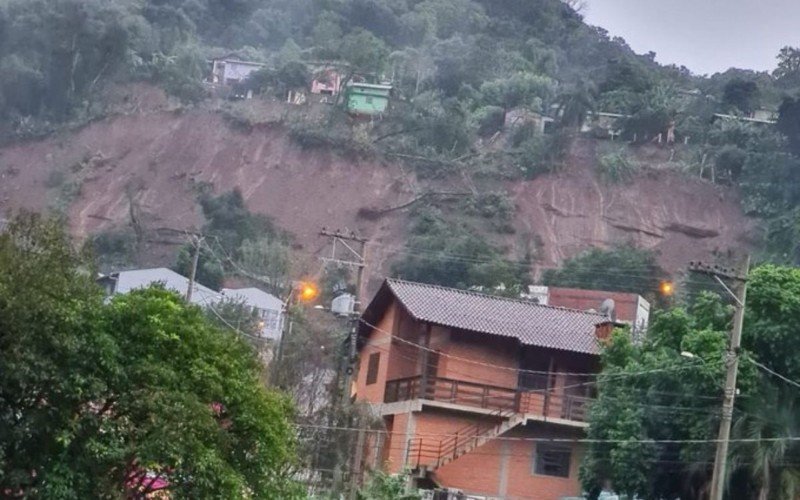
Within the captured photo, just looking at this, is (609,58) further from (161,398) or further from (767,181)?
(161,398)

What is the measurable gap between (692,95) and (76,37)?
47438mm

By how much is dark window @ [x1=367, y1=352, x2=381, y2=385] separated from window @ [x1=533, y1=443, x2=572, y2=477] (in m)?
6.35

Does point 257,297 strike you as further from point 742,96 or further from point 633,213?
point 742,96

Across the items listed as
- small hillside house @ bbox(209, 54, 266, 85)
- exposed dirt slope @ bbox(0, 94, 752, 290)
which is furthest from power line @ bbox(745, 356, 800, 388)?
small hillside house @ bbox(209, 54, 266, 85)

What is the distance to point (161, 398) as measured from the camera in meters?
21.8

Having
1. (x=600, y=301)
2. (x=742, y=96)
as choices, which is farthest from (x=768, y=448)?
(x=742, y=96)

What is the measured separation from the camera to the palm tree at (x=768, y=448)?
3381cm

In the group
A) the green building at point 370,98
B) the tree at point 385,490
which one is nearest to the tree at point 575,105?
the green building at point 370,98

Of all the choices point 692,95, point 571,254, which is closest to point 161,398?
point 571,254

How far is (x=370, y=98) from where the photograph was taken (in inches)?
4483

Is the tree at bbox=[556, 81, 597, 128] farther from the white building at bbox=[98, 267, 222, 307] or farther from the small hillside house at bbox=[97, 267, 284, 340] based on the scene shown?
the white building at bbox=[98, 267, 222, 307]

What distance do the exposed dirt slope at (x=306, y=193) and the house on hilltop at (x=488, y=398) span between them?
2091 inches

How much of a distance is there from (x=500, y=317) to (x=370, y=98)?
67.3 m

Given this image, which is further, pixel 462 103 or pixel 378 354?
pixel 462 103
